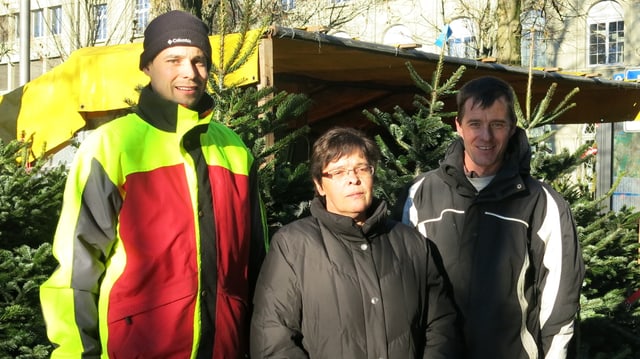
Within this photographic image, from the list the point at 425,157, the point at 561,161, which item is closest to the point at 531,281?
the point at 425,157

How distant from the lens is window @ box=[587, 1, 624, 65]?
29266mm

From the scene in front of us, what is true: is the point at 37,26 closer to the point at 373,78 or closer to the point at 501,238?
the point at 373,78

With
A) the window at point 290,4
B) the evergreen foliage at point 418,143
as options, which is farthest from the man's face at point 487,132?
the window at point 290,4

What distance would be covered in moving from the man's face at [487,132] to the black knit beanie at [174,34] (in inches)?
43.4

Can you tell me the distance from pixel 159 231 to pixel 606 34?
28980 mm

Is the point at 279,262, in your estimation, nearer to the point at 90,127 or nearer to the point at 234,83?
the point at 234,83

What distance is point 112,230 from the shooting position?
269 cm

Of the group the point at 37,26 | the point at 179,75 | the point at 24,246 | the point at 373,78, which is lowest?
the point at 24,246

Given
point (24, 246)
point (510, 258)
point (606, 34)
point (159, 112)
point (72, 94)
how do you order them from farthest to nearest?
point (606, 34)
point (72, 94)
point (24, 246)
point (510, 258)
point (159, 112)

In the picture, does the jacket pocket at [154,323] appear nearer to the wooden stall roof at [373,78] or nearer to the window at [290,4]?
the wooden stall roof at [373,78]

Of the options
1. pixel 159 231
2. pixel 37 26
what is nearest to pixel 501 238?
pixel 159 231

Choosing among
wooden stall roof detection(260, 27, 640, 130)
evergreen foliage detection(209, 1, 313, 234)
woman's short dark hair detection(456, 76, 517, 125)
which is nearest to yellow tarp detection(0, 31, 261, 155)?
evergreen foliage detection(209, 1, 313, 234)

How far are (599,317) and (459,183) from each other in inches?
131

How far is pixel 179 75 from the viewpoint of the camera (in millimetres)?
2895
